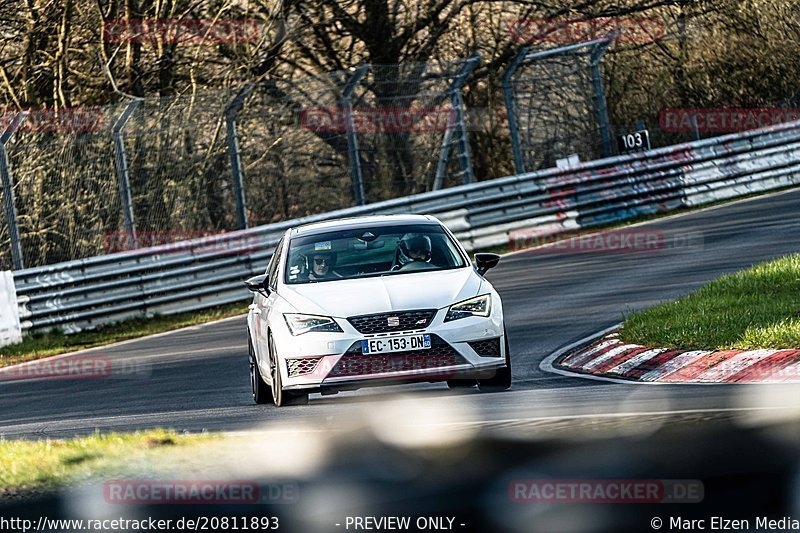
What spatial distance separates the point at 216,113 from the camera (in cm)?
2056

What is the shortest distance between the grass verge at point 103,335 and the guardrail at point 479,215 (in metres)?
0.13

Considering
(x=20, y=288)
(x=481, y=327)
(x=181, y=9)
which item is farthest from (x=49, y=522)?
(x=181, y=9)

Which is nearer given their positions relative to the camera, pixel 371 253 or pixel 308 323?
pixel 308 323

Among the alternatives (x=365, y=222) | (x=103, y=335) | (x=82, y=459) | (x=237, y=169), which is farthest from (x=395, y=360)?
(x=237, y=169)

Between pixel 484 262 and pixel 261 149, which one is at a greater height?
pixel 261 149

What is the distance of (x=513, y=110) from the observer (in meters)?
22.9

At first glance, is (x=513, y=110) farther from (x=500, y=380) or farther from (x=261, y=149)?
(x=500, y=380)

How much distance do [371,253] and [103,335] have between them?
8.58m

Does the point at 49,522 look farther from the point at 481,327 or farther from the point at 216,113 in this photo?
the point at 216,113

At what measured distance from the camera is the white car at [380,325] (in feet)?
30.0

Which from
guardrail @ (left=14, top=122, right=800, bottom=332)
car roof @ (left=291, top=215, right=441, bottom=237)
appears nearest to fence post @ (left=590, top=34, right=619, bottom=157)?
guardrail @ (left=14, top=122, right=800, bottom=332)

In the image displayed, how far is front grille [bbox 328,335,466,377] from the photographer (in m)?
9.12

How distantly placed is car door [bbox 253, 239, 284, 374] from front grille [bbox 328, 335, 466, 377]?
956mm

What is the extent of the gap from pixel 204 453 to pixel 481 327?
4.03m
